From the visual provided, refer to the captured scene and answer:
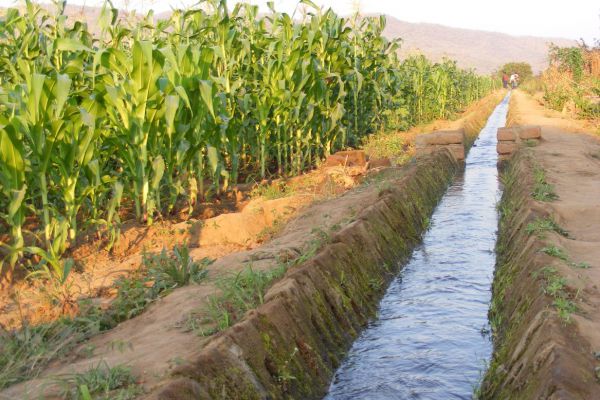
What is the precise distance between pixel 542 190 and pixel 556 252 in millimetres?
2651

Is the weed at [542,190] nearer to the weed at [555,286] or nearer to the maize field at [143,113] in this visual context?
the weed at [555,286]

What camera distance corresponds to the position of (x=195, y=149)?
730 centimetres

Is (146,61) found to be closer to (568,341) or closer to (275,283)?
(275,283)

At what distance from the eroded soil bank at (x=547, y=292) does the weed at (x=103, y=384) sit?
6.07 ft

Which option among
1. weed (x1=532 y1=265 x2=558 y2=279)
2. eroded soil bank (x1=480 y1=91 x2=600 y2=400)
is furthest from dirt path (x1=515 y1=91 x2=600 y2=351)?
weed (x1=532 y1=265 x2=558 y2=279)

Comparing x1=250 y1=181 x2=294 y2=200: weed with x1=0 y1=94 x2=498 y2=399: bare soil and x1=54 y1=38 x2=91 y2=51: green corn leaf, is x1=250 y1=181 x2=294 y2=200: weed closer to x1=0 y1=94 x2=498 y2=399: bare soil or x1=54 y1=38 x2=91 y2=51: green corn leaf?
x1=0 y1=94 x2=498 y2=399: bare soil

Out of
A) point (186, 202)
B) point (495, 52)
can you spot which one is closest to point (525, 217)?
point (186, 202)

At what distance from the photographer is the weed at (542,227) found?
5838 mm

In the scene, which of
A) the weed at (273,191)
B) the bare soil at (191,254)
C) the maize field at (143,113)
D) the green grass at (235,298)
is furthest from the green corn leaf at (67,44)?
the weed at (273,191)

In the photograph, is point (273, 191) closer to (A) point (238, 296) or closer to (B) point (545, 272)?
(A) point (238, 296)

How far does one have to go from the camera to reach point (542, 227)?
5863mm

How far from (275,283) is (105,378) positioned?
5.13 ft

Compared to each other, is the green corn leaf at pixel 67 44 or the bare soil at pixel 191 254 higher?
the green corn leaf at pixel 67 44

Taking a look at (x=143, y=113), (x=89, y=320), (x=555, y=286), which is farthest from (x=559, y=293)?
(x=143, y=113)
